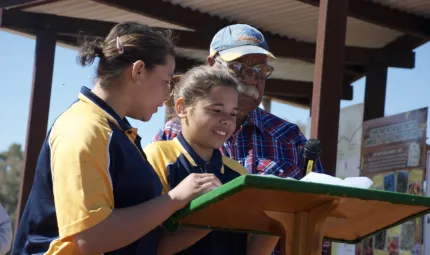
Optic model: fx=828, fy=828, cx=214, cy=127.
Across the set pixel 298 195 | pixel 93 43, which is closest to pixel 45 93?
pixel 93 43

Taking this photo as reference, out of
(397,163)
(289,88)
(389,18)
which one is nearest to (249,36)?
(397,163)

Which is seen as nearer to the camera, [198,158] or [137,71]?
[137,71]

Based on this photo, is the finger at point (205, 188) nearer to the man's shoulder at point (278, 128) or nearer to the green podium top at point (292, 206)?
the green podium top at point (292, 206)

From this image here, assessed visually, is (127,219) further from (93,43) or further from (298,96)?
(298,96)

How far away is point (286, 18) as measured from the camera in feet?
27.7

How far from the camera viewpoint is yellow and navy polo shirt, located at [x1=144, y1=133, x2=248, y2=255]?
293 centimetres

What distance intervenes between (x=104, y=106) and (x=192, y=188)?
1.28ft

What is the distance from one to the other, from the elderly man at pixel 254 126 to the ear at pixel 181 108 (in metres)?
0.29

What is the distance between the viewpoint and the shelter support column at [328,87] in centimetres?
576

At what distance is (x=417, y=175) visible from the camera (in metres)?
6.83

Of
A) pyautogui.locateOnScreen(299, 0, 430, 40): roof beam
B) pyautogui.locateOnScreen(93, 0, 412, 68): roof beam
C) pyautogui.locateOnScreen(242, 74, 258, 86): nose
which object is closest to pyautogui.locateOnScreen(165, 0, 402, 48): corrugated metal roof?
pyautogui.locateOnScreen(93, 0, 412, 68): roof beam

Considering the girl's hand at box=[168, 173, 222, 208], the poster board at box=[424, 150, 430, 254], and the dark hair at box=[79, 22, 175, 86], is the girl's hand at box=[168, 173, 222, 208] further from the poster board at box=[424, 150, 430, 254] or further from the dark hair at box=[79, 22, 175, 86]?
the poster board at box=[424, 150, 430, 254]

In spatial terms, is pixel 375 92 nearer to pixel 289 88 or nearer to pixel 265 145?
pixel 289 88

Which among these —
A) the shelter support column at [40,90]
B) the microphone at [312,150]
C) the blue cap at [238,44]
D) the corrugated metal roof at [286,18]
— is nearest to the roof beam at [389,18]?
the corrugated metal roof at [286,18]
